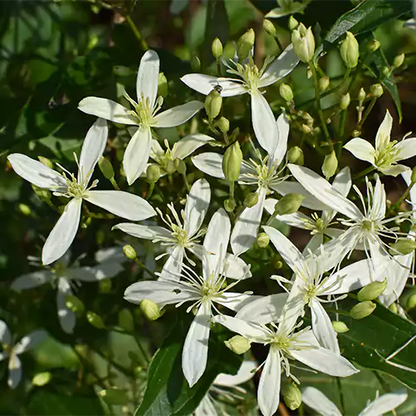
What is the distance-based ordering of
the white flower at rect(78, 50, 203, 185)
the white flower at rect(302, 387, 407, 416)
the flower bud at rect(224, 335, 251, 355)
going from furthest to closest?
1. the white flower at rect(302, 387, 407, 416)
2. the white flower at rect(78, 50, 203, 185)
3. the flower bud at rect(224, 335, 251, 355)

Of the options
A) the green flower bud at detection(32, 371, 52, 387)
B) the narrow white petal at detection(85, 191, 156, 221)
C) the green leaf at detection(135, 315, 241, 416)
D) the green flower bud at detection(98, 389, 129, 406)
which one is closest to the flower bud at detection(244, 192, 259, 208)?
the narrow white petal at detection(85, 191, 156, 221)

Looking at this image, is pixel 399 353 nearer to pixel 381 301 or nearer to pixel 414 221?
pixel 381 301

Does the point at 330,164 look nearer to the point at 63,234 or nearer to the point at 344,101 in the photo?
the point at 344,101

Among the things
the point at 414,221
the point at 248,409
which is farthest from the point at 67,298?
the point at 414,221

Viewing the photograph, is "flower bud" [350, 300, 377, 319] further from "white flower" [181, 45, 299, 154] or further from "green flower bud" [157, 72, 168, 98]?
"green flower bud" [157, 72, 168, 98]

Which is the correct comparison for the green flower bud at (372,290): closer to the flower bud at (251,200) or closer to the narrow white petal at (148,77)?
the flower bud at (251,200)

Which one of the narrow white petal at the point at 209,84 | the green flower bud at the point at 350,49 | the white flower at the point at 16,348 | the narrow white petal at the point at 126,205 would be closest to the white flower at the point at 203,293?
the narrow white petal at the point at 126,205
